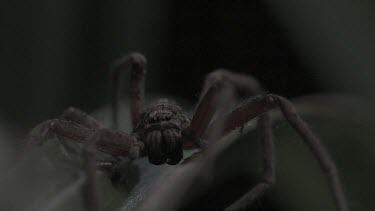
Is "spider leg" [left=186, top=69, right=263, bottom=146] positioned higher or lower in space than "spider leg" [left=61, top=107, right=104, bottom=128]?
lower

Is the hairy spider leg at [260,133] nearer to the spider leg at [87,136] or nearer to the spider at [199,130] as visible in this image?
the spider at [199,130]

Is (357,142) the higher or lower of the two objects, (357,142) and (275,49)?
the lower

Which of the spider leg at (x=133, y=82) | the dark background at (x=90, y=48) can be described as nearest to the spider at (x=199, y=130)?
the spider leg at (x=133, y=82)

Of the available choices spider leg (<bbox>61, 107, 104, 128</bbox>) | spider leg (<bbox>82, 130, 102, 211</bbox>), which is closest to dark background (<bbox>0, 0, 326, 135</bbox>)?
spider leg (<bbox>61, 107, 104, 128</bbox>)

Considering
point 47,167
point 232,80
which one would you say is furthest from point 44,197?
point 232,80

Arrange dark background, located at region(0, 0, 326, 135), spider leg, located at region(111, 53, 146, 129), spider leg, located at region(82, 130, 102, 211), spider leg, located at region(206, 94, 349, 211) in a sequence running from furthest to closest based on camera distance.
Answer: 1. dark background, located at region(0, 0, 326, 135)
2. spider leg, located at region(111, 53, 146, 129)
3. spider leg, located at region(206, 94, 349, 211)
4. spider leg, located at region(82, 130, 102, 211)

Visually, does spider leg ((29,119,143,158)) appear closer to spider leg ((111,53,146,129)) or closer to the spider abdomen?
the spider abdomen

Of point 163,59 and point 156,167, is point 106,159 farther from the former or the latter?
point 163,59

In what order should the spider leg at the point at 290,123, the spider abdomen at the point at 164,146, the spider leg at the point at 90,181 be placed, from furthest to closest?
the spider abdomen at the point at 164,146, the spider leg at the point at 290,123, the spider leg at the point at 90,181
